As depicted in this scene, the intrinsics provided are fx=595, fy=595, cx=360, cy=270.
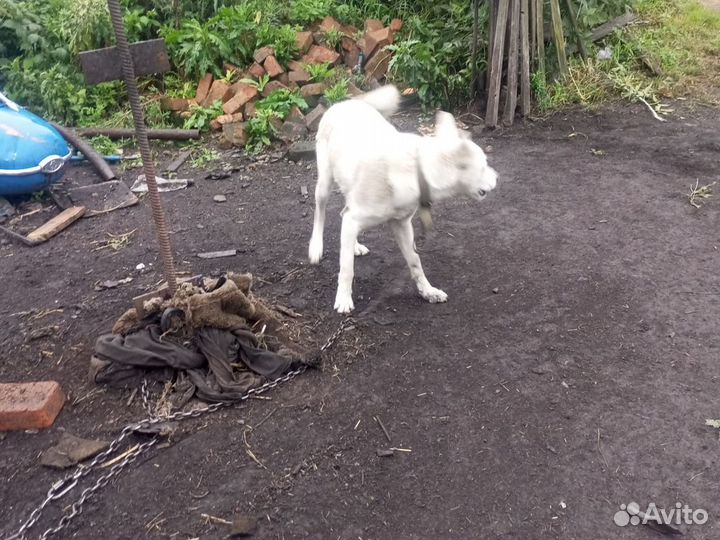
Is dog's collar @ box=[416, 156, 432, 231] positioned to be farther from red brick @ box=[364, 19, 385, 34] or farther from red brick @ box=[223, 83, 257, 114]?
red brick @ box=[364, 19, 385, 34]

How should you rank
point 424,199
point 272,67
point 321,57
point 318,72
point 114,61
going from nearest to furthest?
point 114,61, point 424,199, point 318,72, point 272,67, point 321,57

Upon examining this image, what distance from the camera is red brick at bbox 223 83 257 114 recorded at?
7.62 m

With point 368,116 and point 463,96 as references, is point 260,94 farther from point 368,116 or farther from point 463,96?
point 368,116

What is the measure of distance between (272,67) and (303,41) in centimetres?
65

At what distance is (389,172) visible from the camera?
11.8ft

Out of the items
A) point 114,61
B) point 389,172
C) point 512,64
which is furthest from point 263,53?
point 389,172

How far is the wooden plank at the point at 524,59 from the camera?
6887mm

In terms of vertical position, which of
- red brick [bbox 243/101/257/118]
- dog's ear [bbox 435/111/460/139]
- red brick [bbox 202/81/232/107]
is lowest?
red brick [bbox 243/101/257/118]

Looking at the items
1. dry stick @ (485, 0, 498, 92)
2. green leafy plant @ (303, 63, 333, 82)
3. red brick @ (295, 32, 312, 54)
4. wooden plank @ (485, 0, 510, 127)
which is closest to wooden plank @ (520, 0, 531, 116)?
wooden plank @ (485, 0, 510, 127)

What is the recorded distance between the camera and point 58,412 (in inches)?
127

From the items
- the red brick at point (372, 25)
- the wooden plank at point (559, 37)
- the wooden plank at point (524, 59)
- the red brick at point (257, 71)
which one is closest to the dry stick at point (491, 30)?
the wooden plank at point (524, 59)

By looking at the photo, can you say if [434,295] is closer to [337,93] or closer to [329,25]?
[337,93]

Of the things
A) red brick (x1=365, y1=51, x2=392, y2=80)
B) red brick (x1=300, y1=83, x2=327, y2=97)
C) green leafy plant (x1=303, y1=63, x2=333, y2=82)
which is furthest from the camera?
Result: red brick (x1=365, y1=51, x2=392, y2=80)

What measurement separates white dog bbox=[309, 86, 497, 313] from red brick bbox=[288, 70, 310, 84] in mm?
3477
